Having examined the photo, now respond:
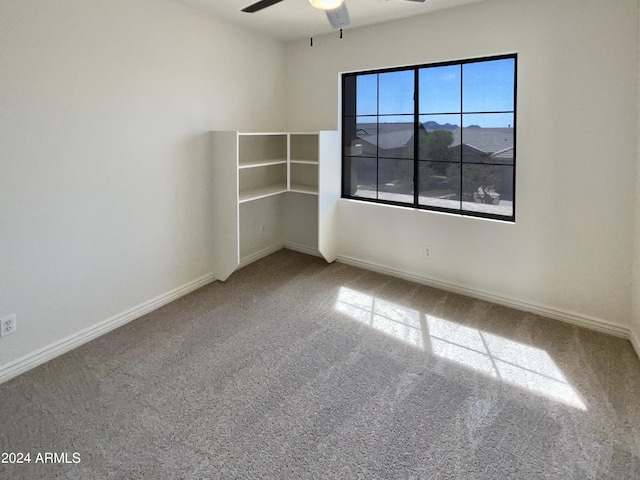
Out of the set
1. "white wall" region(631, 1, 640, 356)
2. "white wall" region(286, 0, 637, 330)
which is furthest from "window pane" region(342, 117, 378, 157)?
"white wall" region(631, 1, 640, 356)

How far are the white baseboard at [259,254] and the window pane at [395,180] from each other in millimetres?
1487

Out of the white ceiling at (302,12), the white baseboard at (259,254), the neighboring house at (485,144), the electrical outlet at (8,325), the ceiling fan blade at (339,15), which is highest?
the white ceiling at (302,12)

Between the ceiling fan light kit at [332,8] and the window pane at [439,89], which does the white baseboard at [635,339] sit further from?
the ceiling fan light kit at [332,8]

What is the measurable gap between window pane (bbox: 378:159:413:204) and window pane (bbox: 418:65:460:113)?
0.58m

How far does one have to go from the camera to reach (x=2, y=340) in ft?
8.10

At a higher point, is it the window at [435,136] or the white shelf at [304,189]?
the window at [435,136]

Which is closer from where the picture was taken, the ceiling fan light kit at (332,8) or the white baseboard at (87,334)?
the ceiling fan light kit at (332,8)

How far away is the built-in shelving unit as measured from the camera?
12.5 feet

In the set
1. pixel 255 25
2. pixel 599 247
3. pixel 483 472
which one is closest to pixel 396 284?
pixel 599 247

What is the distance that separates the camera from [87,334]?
9.63ft

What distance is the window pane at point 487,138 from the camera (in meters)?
3.45

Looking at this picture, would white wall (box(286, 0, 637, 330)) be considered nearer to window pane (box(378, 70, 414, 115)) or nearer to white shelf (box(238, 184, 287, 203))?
window pane (box(378, 70, 414, 115))

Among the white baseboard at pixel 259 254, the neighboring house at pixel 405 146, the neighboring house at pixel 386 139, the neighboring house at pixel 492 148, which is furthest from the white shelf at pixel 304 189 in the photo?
the neighboring house at pixel 492 148

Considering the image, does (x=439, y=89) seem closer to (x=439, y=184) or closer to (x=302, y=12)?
(x=439, y=184)
